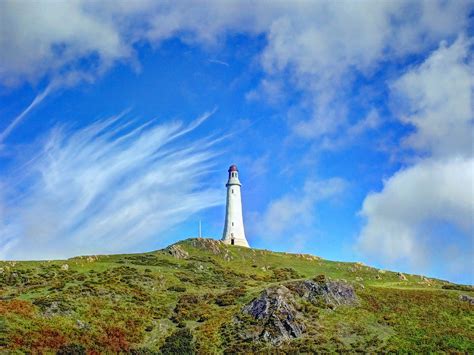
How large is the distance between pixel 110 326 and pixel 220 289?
72.7 ft

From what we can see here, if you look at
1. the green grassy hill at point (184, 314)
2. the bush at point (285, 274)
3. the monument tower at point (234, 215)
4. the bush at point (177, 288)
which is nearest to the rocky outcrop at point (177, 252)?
the green grassy hill at point (184, 314)

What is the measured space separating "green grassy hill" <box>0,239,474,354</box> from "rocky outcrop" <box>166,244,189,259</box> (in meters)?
8.70

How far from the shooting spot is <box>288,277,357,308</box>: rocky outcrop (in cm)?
Answer: 7012

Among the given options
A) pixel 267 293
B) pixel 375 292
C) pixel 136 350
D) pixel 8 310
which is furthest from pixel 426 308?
pixel 8 310

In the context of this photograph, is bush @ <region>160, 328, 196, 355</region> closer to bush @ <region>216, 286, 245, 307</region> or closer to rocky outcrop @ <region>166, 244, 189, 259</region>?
bush @ <region>216, 286, 245, 307</region>

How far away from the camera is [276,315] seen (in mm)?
62281

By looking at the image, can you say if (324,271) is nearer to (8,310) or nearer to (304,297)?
(304,297)

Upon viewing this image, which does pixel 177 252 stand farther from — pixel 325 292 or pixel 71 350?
pixel 71 350

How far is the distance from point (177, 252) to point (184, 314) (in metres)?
35.8

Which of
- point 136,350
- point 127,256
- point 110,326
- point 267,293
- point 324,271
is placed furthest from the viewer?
point 324,271

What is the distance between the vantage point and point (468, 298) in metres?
73.9

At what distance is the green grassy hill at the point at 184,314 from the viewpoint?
2217 inches

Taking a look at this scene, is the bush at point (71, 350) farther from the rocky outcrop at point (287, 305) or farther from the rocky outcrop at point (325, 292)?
the rocky outcrop at point (325, 292)

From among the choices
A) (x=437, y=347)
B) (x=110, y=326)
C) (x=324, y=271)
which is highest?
Result: (x=324, y=271)
